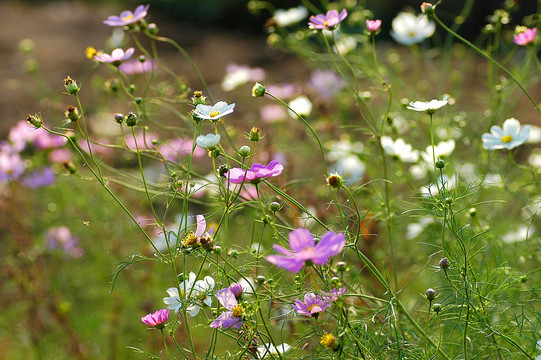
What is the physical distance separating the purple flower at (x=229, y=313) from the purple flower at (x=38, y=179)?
1.22 meters

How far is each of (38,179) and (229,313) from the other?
126cm

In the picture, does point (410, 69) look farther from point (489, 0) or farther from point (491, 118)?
point (491, 118)

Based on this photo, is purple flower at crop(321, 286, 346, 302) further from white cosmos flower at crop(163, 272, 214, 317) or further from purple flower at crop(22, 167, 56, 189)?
purple flower at crop(22, 167, 56, 189)

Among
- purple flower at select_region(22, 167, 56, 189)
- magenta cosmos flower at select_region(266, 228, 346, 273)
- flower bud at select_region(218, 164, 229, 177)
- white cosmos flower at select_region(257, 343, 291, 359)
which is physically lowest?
purple flower at select_region(22, 167, 56, 189)

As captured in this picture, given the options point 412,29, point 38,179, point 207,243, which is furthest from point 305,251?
point 38,179

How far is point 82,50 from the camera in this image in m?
4.93

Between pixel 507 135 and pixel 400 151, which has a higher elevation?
pixel 507 135

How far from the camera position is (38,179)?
1.85m

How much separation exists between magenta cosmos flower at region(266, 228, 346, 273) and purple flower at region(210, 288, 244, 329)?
0.50ft

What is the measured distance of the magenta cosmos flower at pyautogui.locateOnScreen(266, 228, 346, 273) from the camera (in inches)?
26.1

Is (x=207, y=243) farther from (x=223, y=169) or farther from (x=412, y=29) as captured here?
(x=412, y=29)

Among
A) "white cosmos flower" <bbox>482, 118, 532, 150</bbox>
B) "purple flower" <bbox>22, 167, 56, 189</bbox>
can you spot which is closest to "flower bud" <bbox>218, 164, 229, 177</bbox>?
"white cosmos flower" <bbox>482, 118, 532, 150</bbox>

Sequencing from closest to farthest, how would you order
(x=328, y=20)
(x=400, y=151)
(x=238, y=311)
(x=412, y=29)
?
(x=238, y=311), (x=328, y=20), (x=400, y=151), (x=412, y=29)

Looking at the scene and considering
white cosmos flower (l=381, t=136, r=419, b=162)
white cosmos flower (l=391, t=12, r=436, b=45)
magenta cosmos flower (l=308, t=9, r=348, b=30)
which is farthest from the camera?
white cosmos flower (l=391, t=12, r=436, b=45)
